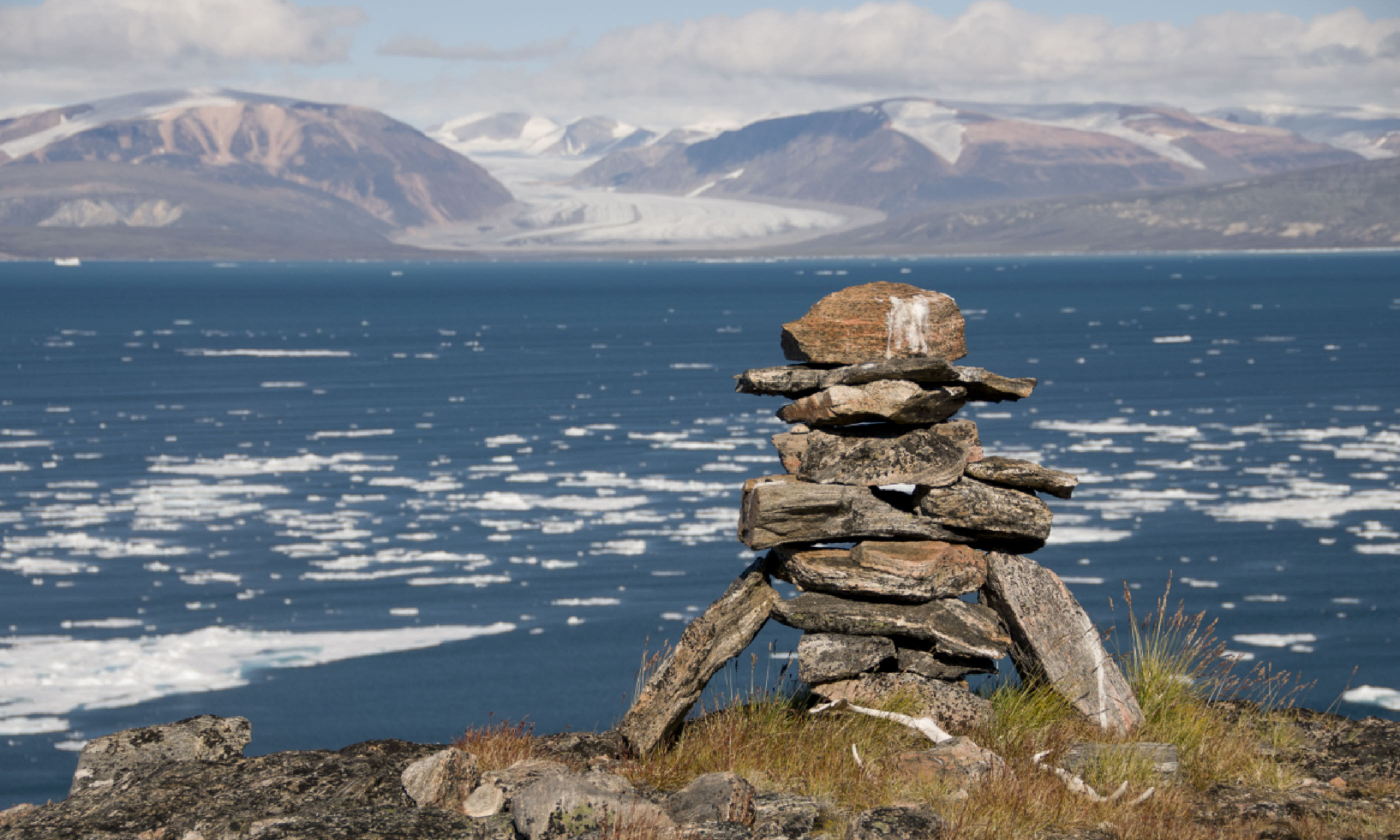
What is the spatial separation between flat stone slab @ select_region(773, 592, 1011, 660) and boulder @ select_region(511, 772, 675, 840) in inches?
115

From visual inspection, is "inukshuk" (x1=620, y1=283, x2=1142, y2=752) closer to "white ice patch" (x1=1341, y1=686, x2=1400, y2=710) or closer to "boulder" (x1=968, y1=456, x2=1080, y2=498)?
"boulder" (x1=968, y1=456, x2=1080, y2=498)

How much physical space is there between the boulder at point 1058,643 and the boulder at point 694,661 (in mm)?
2026

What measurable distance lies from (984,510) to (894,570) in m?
0.98

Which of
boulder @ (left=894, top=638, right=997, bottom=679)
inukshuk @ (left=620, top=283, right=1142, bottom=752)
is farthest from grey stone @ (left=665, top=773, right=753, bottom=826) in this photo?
boulder @ (left=894, top=638, right=997, bottom=679)

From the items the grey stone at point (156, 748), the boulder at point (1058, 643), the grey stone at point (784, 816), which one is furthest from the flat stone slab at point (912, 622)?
the grey stone at point (156, 748)

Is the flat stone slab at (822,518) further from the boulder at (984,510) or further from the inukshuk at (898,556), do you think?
the boulder at (984,510)

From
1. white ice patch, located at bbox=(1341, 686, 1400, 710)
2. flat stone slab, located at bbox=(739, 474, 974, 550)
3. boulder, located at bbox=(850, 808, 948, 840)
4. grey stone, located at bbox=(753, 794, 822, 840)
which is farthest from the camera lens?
white ice patch, located at bbox=(1341, 686, 1400, 710)

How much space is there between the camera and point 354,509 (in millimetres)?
62000

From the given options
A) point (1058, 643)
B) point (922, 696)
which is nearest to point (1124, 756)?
point (1058, 643)

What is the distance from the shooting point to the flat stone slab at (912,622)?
11961 mm

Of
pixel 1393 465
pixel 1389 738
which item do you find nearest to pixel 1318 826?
pixel 1389 738

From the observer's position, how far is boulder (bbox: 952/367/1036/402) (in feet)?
40.7

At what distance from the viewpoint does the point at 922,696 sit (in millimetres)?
11867

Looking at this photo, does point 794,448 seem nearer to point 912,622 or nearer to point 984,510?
point 984,510
